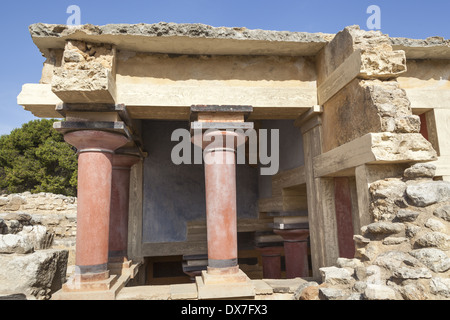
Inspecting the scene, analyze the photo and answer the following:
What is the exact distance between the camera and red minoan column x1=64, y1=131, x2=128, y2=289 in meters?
4.39

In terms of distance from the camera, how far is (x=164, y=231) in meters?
8.20

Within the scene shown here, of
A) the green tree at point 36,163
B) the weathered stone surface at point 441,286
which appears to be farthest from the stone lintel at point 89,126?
the green tree at point 36,163

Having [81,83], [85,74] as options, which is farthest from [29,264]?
[85,74]

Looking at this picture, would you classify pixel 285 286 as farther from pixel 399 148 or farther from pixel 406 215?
pixel 399 148

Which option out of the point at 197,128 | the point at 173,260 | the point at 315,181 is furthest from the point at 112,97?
the point at 173,260

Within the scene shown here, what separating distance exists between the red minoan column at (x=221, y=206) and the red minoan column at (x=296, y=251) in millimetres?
2841

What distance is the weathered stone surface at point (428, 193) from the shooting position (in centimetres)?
328

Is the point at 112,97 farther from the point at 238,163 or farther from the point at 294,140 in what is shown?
the point at 238,163

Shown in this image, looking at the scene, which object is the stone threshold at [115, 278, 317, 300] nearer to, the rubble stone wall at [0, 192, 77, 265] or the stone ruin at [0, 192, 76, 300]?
the stone ruin at [0, 192, 76, 300]

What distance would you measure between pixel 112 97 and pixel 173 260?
6.81 metres

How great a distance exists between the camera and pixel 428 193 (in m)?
3.31

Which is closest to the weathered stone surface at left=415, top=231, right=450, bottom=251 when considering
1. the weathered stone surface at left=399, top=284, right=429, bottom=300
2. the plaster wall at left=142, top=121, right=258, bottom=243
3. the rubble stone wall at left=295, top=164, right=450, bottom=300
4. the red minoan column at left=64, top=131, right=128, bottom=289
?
the rubble stone wall at left=295, top=164, right=450, bottom=300

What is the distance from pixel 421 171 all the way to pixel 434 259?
123cm

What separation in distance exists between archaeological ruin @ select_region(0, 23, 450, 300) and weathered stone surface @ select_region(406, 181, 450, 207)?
1 centimetres
